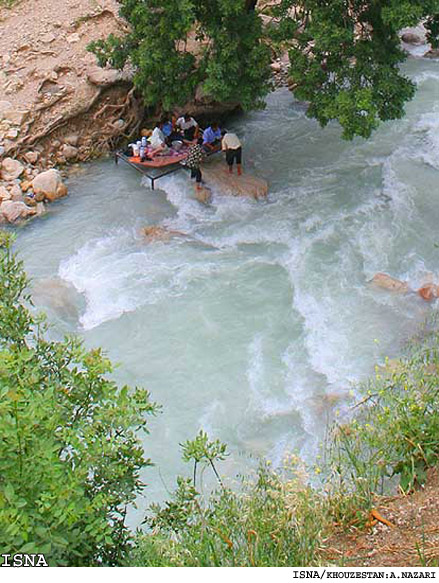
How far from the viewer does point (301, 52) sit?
11.6 m

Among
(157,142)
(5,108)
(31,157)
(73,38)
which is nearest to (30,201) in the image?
(31,157)

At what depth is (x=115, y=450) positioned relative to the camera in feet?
14.1

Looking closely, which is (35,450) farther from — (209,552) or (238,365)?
(238,365)

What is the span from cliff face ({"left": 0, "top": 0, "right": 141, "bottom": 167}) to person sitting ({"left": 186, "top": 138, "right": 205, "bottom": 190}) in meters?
2.58

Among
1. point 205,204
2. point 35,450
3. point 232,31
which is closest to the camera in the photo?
point 35,450

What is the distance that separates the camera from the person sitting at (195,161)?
13102mm

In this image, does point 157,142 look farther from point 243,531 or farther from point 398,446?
point 243,531

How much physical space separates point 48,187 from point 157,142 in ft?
8.10

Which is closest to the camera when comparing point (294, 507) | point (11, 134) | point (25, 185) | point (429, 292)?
point (294, 507)

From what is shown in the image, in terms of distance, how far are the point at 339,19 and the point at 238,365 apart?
6.01 m

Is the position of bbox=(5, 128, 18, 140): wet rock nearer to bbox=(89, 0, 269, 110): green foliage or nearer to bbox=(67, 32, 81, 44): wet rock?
bbox=(89, 0, 269, 110): green foliage

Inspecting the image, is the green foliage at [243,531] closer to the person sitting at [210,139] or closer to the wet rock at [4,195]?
the wet rock at [4,195]

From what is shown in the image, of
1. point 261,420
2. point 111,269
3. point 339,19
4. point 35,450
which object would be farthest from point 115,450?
point 339,19

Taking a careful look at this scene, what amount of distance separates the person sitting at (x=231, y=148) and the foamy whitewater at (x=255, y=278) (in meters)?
0.78
